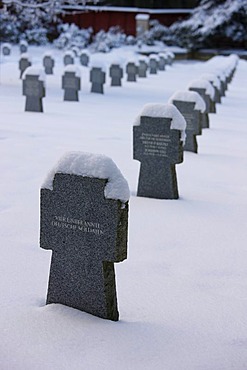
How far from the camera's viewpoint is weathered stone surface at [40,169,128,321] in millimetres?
4379

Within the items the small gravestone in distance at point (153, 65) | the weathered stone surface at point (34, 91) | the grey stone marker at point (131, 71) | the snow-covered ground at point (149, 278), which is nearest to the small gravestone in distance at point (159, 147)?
Result: the snow-covered ground at point (149, 278)

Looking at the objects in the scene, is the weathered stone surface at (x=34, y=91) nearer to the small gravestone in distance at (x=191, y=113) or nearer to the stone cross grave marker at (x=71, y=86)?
the stone cross grave marker at (x=71, y=86)

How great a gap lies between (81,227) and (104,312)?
0.58m

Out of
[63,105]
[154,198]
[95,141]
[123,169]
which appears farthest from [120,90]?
[154,198]

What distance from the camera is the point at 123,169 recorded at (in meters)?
9.46

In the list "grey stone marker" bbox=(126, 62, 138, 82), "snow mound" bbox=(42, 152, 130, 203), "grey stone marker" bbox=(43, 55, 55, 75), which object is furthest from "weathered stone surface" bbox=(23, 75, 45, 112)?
"grey stone marker" bbox=(43, 55, 55, 75)

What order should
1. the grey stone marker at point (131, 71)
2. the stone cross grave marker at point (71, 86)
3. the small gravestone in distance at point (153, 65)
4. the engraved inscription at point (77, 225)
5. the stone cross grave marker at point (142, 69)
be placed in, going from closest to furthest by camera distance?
the engraved inscription at point (77, 225), the stone cross grave marker at point (71, 86), the grey stone marker at point (131, 71), the stone cross grave marker at point (142, 69), the small gravestone in distance at point (153, 65)

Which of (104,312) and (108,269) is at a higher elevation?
(108,269)

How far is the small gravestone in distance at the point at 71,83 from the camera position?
59.6ft

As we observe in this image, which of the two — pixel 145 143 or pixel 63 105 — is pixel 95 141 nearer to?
pixel 145 143

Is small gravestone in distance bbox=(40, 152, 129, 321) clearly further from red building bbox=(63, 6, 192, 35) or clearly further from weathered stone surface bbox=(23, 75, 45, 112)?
red building bbox=(63, 6, 192, 35)

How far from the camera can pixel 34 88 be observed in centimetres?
1545

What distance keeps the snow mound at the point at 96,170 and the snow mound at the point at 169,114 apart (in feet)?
10.7

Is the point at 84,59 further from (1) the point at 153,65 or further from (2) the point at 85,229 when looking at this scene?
(2) the point at 85,229
